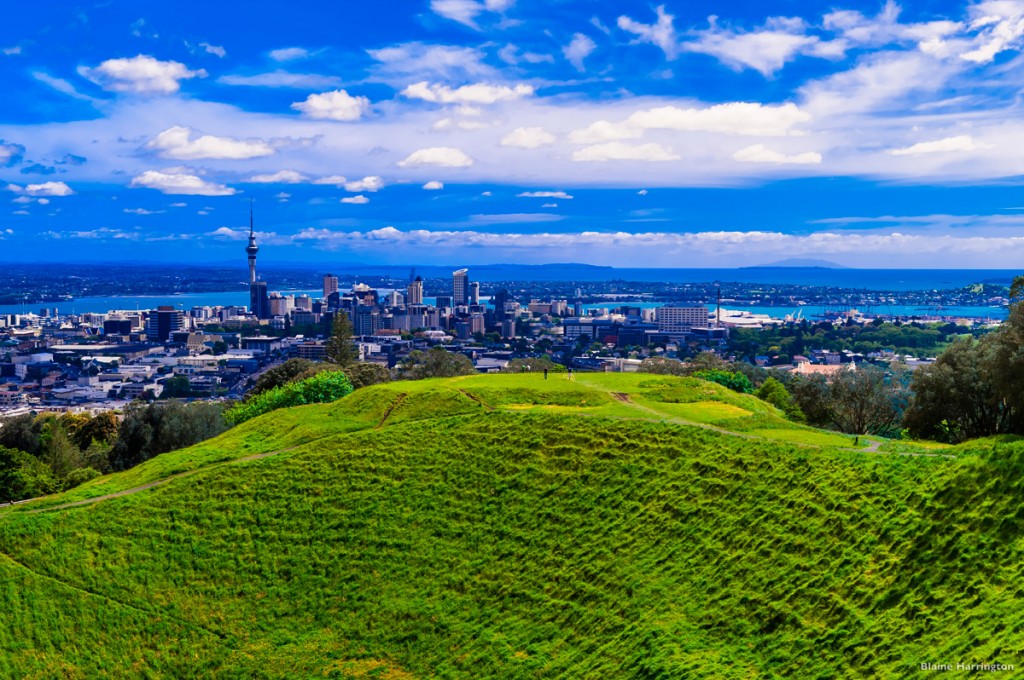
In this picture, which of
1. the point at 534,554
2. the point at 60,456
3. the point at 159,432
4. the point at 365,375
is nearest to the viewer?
the point at 534,554

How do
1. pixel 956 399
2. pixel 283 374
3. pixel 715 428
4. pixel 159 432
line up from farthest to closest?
pixel 283 374, pixel 159 432, pixel 956 399, pixel 715 428

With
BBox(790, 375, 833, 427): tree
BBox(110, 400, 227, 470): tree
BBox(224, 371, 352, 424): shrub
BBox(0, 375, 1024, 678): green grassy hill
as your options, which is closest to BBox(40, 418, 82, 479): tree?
BBox(110, 400, 227, 470): tree

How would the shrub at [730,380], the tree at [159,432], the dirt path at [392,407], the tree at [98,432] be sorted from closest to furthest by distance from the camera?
the dirt path at [392,407], the shrub at [730,380], the tree at [159,432], the tree at [98,432]

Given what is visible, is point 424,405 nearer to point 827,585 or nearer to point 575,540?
point 575,540

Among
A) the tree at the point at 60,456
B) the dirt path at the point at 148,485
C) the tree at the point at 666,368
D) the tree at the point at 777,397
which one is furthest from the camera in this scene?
the tree at the point at 666,368

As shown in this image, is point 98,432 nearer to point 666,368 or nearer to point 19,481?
point 19,481

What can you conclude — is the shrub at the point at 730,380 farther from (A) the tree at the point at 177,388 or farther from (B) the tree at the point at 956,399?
(A) the tree at the point at 177,388

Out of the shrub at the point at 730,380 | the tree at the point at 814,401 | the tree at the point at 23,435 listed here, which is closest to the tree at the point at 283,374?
the tree at the point at 23,435

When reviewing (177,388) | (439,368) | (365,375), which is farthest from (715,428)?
(177,388)
